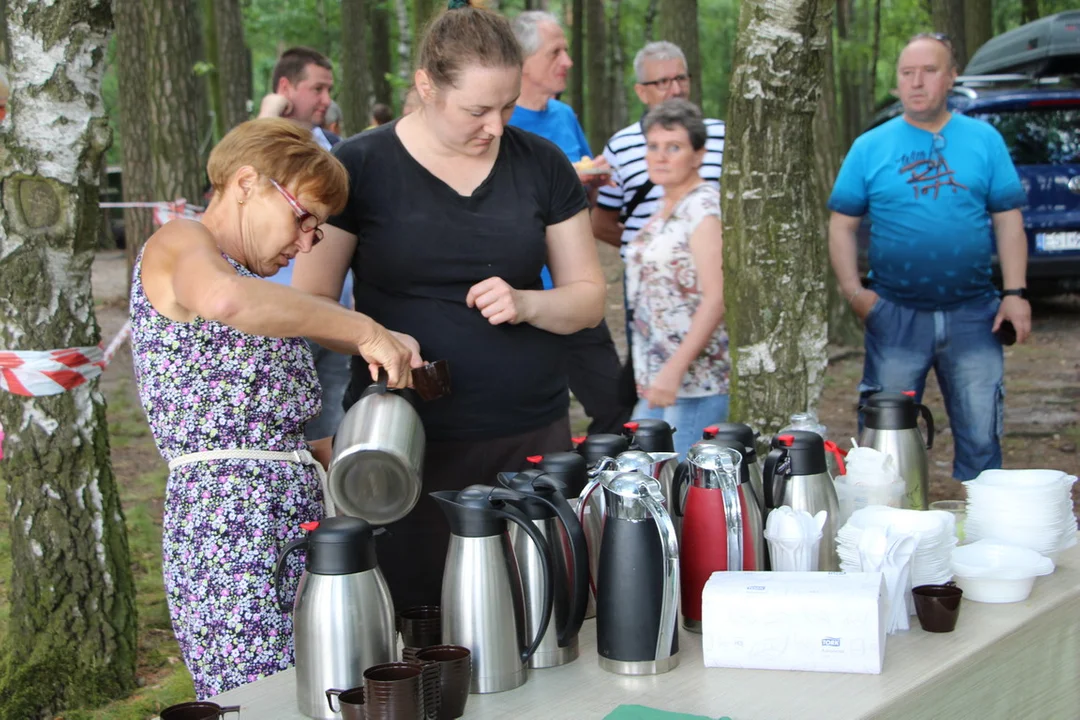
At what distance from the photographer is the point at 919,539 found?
2.29m

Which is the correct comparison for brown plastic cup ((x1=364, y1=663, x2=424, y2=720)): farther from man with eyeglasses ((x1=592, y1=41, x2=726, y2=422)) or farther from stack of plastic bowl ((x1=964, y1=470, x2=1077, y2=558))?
man with eyeglasses ((x1=592, y1=41, x2=726, y2=422))

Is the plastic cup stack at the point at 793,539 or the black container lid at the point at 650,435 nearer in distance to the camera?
the plastic cup stack at the point at 793,539

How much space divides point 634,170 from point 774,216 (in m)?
1.18

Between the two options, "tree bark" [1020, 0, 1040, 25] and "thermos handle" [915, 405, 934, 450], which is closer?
"thermos handle" [915, 405, 934, 450]

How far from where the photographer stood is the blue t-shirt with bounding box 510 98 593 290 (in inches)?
182

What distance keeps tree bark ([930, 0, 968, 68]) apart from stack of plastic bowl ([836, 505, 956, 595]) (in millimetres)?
9990

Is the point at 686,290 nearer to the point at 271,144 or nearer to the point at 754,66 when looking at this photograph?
the point at 754,66

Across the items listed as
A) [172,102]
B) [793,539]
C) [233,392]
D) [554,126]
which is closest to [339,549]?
[233,392]

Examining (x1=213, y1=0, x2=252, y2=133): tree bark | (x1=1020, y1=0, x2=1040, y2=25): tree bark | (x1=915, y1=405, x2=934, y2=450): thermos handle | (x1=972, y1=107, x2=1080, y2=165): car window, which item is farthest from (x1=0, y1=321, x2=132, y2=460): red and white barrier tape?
(x1=1020, y1=0, x2=1040, y2=25): tree bark

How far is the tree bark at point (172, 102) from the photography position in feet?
26.1

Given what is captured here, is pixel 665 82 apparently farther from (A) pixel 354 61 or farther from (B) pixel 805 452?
(A) pixel 354 61

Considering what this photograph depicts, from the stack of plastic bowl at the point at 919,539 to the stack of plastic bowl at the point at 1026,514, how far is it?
0.23 m

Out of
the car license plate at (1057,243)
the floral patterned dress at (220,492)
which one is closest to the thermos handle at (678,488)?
the floral patterned dress at (220,492)

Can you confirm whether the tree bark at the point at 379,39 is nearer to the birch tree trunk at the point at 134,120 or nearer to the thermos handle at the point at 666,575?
the birch tree trunk at the point at 134,120
